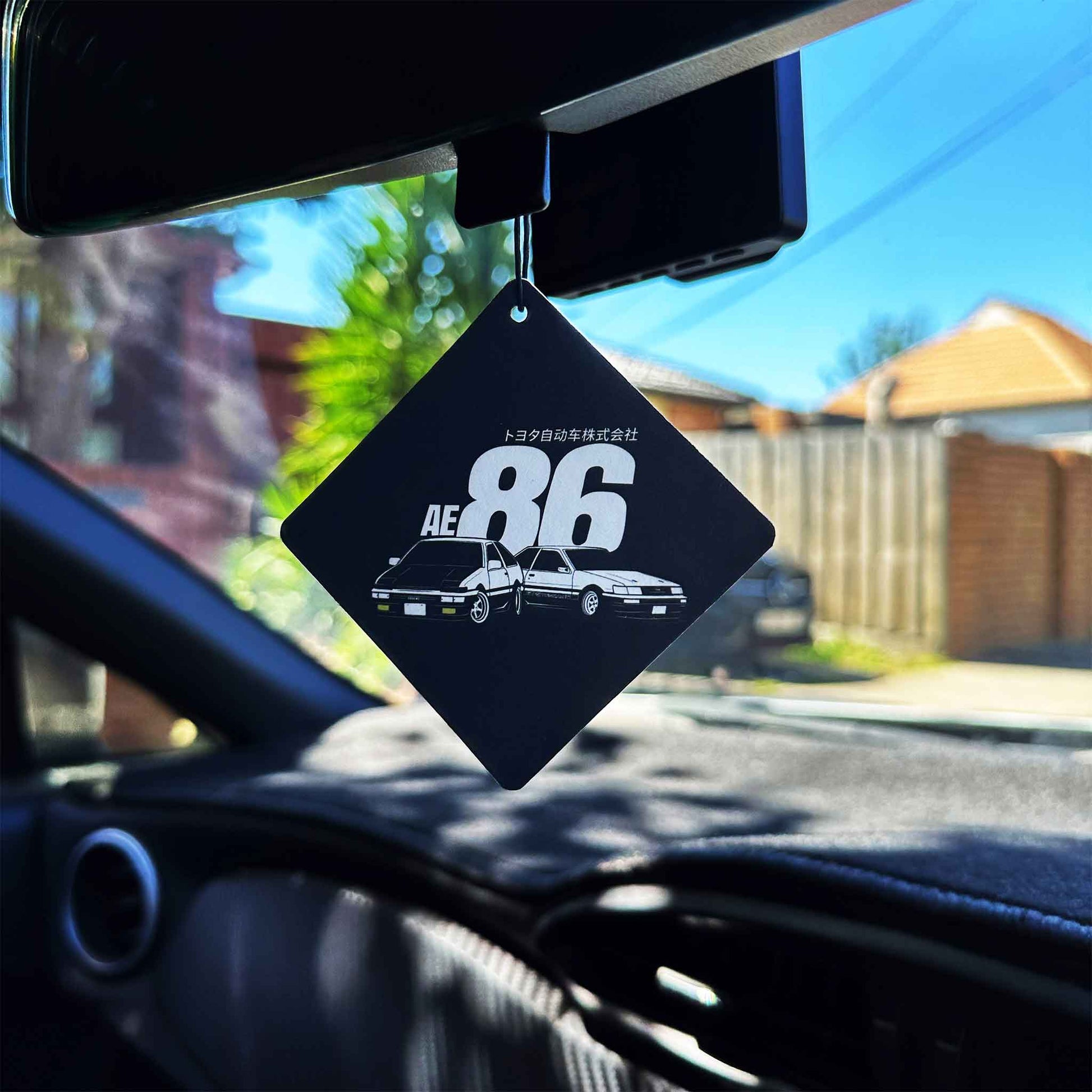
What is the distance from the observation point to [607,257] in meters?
0.82

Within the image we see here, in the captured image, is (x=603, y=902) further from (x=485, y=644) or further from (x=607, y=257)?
(x=607, y=257)

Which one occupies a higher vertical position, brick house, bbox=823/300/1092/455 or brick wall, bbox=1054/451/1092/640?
brick house, bbox=823/300/1092/455

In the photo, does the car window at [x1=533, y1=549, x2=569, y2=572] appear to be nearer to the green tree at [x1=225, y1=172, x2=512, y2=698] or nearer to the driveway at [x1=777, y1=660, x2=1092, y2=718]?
the green tree at [x1=225, y1=172, x2=512, y2=698]

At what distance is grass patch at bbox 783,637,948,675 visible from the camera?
218 cm

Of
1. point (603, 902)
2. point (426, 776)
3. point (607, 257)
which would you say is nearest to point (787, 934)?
point (603, 902)

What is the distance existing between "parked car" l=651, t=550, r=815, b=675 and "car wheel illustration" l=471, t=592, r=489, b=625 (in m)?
1.24

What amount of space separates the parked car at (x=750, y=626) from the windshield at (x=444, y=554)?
1.24m

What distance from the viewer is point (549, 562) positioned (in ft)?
2.25

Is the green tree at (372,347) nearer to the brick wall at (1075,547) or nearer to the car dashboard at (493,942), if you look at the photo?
the car dashboard at (493,942)

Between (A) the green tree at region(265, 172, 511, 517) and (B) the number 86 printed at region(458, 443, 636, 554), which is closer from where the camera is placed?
(B) the number 86 printed at region(458, 443, 636, 554)

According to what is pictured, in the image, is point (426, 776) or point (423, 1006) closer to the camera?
point (423, 1006)

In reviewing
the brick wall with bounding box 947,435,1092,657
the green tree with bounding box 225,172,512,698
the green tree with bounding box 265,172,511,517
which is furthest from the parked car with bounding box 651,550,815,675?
the green tree with bounding box 265,172,511,517

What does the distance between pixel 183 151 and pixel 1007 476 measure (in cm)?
180

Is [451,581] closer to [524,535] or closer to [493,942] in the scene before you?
[524,535]
